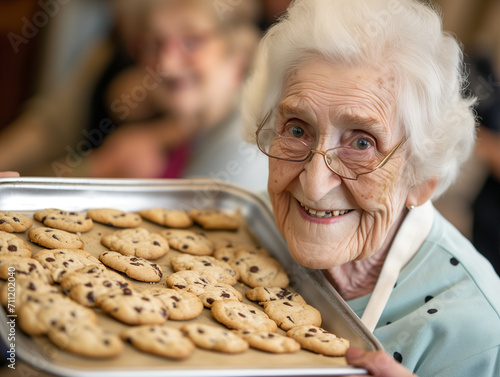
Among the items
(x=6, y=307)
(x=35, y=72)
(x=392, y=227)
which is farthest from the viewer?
(x=35, y=72)

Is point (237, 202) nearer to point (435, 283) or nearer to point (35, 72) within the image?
point (435, 283)

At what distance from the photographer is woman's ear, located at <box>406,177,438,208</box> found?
1.57m

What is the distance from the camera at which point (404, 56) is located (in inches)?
55.1

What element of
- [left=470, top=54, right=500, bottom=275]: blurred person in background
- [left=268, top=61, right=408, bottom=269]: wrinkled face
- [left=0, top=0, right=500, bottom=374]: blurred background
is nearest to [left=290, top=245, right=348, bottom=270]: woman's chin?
[left=268, top=61, right=408, bottom=269]: wrinkled face

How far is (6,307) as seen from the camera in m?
1.10

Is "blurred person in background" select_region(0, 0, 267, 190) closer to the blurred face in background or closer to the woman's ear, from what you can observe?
the blurred face in background

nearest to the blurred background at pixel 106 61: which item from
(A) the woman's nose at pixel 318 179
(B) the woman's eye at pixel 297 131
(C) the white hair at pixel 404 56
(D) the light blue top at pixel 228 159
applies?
(D) the light blue top at pixel 228 159

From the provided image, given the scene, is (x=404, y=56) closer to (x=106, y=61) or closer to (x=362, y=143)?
(x=362, y=143)

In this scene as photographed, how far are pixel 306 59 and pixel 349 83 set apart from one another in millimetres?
163

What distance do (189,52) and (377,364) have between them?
231 centimetres

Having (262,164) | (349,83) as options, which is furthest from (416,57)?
(262,164)

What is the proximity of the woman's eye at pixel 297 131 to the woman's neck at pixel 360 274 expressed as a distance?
0.44 m

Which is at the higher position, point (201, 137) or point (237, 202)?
point (201, 137)

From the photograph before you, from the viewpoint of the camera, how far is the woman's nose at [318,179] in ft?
4.57
